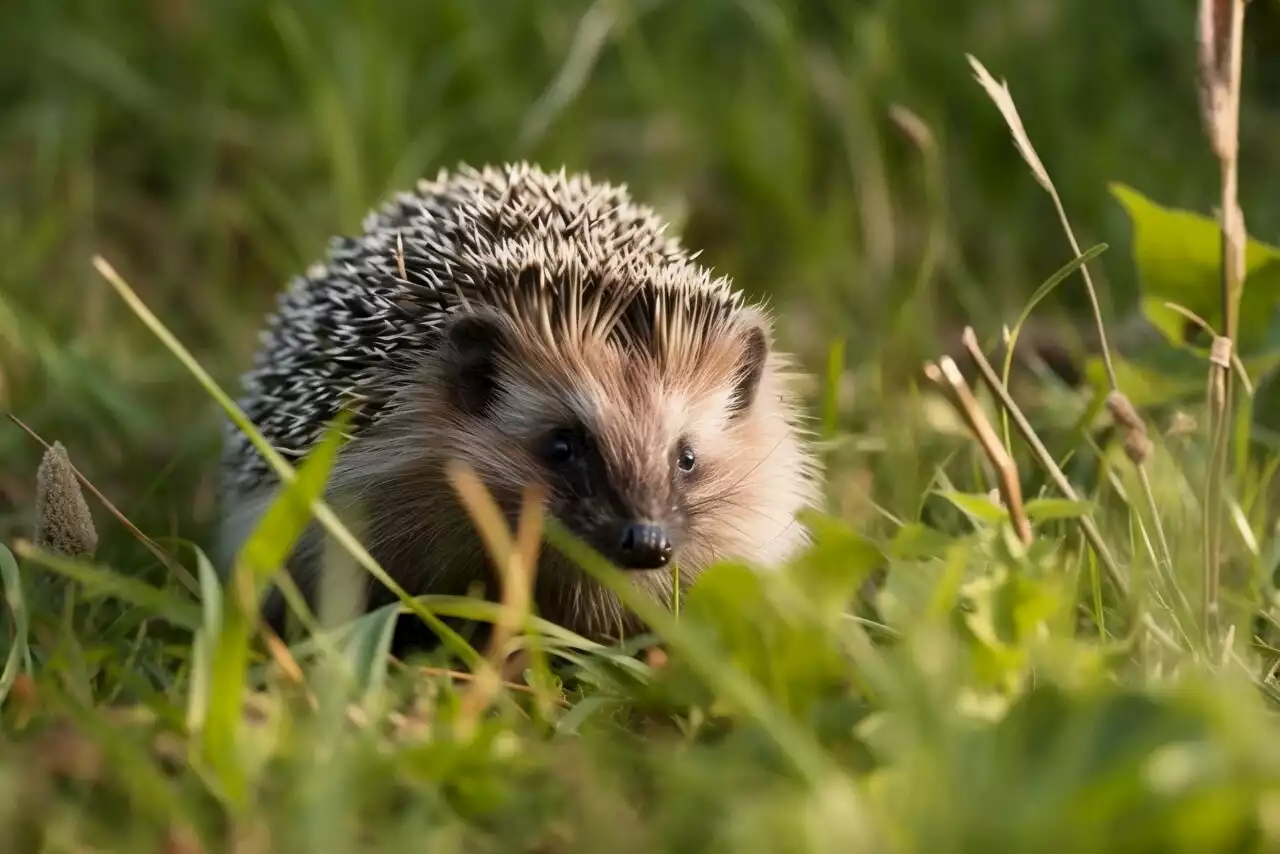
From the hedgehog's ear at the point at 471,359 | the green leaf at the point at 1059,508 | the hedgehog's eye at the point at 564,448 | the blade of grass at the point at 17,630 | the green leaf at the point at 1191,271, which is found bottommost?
the blade of grass at the point at 17,630

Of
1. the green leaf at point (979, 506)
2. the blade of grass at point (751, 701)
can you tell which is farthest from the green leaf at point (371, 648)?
the green leaf at point (979, 506)

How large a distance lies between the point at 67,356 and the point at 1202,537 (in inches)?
83.1

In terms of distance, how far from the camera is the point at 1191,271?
7.75 ft

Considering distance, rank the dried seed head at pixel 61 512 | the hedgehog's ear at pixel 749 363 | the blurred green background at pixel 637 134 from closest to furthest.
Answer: the dried seed head at pixel 61 512
the hedgehog's ear at pixel 749 363
the blurred green background at pixel 637 134

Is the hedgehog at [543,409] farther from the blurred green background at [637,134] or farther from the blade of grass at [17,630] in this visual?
the blurred green background at [637,134]

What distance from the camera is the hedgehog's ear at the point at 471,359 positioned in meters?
2.33

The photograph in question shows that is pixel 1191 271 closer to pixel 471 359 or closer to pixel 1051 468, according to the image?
pixel 1051 468

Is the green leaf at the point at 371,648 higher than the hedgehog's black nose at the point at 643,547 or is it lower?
lower

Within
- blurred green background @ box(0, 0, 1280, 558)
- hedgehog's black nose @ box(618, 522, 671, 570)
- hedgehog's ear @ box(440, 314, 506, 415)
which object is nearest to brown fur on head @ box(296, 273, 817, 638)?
hedgehog's ear @ box(440, 314, 506, 415)

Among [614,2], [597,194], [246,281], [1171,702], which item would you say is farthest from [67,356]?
[1171,702]

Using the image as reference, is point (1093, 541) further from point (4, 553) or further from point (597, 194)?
point (4, 553)

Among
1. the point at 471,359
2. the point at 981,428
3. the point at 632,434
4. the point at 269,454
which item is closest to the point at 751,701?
the point at 981,428

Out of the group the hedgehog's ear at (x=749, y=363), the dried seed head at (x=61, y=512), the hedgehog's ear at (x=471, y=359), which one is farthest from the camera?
the hedgehog's ear at (x=749, y=363)

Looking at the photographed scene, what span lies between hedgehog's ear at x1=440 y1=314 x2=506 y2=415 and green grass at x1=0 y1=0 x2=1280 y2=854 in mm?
366
